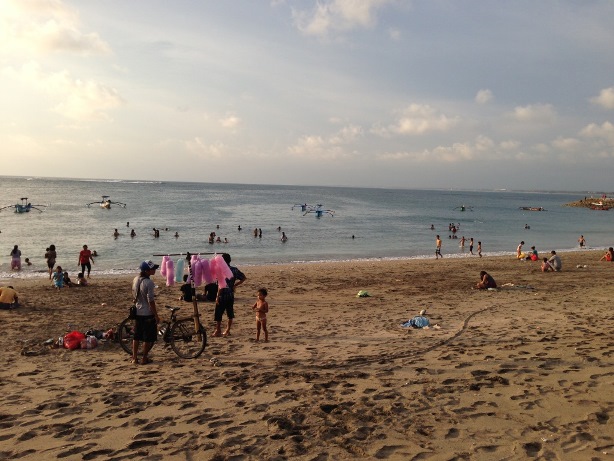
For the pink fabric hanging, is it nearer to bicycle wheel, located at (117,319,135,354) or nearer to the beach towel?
bicycle wheel, located at (117,319,135,354)

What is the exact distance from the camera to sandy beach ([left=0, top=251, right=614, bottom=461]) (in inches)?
201

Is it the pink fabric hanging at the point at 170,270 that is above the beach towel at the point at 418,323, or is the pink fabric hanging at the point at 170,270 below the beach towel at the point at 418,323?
above

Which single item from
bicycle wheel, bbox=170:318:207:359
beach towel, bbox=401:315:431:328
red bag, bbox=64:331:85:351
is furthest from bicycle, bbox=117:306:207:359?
beach towel, bbox=401:315:431:328

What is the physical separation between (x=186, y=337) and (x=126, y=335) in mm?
1390

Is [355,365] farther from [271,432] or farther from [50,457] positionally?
[50,457]

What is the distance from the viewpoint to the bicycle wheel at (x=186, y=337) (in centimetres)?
847

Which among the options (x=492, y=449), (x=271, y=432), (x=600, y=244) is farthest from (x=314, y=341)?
(x=600, y=244)

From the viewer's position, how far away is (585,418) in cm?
562

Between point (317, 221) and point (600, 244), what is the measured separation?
34092mm

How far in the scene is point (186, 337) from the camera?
8508mm

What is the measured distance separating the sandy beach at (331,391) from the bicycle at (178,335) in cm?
26

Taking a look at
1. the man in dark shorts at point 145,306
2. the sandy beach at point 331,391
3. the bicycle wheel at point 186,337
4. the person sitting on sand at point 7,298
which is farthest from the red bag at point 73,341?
the person sitting on sand at point 7,298

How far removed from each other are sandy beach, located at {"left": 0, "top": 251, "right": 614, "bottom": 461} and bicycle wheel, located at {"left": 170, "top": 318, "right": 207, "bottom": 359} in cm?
23

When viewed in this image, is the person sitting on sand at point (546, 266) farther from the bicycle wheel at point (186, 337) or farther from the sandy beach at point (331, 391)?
the bicycle wheel at point (186, 337)
